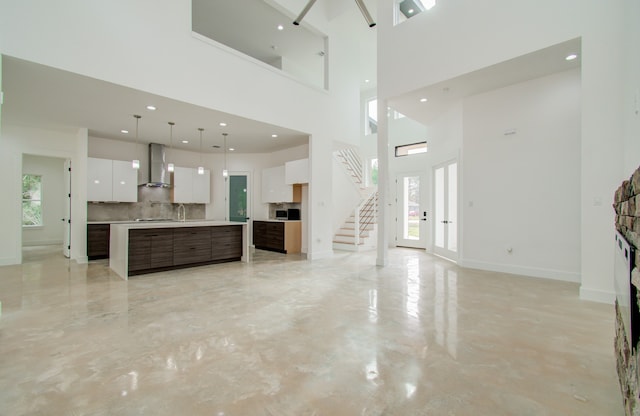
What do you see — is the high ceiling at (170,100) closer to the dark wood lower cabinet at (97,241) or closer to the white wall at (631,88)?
the dark wood lower cabinet at (97,241)

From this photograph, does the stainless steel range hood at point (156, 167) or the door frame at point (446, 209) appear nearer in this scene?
the door frame at point (446, 209)

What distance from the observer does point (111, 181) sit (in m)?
7.05

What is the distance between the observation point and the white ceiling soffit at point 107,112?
3.91 m

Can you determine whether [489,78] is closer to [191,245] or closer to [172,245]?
[191,245]

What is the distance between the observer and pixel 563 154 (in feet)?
15.4

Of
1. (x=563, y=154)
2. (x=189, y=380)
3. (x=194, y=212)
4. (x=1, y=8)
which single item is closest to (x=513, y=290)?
(x=563, y=154)

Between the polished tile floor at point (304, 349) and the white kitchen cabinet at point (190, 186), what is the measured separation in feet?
13.1

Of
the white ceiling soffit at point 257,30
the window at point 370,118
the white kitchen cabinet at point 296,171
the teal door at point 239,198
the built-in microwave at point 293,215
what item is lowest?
the built-in microwave at point 293,215

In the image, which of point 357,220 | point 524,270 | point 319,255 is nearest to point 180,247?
point 319,255

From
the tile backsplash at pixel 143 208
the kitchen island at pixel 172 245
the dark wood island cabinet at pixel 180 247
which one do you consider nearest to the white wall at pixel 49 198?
the tile backsplash at pixel 143 208

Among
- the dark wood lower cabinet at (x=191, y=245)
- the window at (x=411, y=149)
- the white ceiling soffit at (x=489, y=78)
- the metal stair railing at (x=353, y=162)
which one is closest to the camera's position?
the white ceiling soffit at (x=489, y=78)

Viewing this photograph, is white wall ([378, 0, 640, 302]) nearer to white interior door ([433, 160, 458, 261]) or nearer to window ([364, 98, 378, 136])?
white interior door ([433, 160, 458, 261])

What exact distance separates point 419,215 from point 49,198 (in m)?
11.9

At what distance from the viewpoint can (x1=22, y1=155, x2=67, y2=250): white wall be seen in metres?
9.07
